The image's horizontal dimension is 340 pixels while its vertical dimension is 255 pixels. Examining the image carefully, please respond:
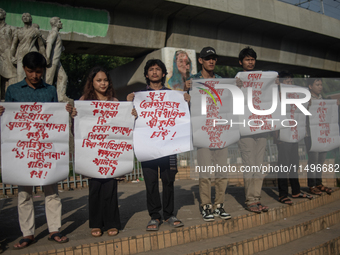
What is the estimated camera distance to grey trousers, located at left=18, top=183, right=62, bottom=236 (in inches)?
135

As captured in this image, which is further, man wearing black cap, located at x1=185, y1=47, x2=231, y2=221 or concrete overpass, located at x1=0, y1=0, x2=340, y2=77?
concrete overpass, located at x1=0, y1=0, x2=340, y2=77

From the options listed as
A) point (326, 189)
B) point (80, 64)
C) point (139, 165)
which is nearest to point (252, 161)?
point (326, 189)

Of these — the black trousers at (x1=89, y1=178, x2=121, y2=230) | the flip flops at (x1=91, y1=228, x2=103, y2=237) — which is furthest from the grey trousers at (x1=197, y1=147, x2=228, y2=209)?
the flip flops at (x1=91, y1=228, x2=103, y2=237)

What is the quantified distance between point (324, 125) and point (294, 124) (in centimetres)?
96

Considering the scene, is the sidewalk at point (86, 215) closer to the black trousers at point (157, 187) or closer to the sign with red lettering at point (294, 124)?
the black trousers at point (157, 187)

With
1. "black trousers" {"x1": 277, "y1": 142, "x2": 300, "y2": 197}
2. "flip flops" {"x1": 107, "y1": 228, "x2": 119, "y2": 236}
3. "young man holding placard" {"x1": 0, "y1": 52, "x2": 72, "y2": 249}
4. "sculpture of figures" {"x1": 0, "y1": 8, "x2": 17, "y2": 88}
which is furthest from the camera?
"sculpture of figures" {"x1": 0, "y1": 8, "x2": 17, "y2": 88}

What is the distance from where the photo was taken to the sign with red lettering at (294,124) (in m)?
5.18

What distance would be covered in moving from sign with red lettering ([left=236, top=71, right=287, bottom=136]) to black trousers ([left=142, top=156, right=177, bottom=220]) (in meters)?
1.26

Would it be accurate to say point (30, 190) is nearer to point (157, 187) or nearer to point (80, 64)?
point (157, 187)

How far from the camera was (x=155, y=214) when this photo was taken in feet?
12.5

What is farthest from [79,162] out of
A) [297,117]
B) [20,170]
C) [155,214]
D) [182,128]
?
[297,117]

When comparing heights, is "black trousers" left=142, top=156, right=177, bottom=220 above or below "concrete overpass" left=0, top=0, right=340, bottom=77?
below

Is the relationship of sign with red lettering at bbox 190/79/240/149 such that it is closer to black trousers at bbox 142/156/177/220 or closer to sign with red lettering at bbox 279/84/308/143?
black trousers at bbox 142/156/177/220

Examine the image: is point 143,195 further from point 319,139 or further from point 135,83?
point 135,83
